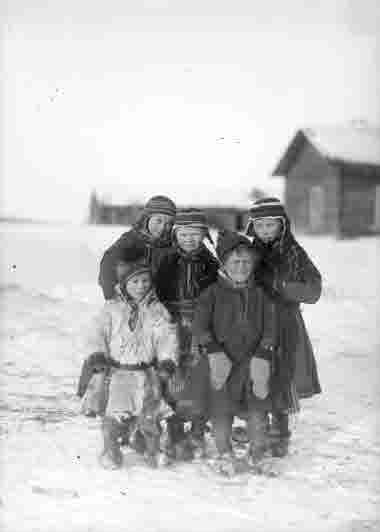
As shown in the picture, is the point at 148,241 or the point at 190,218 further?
the point at 148,241

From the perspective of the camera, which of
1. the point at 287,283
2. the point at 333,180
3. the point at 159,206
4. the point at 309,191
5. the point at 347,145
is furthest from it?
the point at 309,191

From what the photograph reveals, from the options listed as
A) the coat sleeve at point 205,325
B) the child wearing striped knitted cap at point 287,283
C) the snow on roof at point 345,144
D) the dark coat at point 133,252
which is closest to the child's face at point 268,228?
the child wearing striped knitted cap at point 287,283

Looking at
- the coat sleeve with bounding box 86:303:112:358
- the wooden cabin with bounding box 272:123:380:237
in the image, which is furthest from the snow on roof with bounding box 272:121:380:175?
the coat sleeve with bounding box 86:303:112:358

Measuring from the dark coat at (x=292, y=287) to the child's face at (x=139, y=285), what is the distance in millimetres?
669

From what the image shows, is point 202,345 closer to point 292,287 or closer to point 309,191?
point 292,287

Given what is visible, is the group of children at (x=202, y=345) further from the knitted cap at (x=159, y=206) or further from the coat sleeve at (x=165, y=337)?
the knitted cap at (x=159, y=206)

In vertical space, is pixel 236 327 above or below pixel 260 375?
above

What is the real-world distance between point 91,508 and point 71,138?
3.66m

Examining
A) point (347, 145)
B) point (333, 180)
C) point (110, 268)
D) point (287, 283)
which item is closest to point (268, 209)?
point (287, 283)

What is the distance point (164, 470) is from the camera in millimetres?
2785

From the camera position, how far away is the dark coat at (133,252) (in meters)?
3.11

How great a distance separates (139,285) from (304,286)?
0.97 meters

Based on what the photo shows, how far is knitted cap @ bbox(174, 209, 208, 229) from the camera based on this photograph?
290 centimetres

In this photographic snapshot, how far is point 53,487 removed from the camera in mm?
2572
